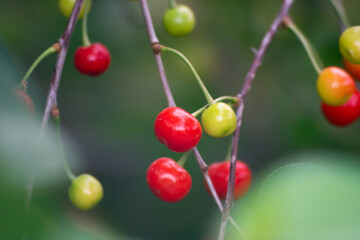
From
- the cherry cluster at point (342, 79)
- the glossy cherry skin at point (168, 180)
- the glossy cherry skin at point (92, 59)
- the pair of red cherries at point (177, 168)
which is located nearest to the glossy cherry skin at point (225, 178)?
the pair of red cherries at point (177, 168)

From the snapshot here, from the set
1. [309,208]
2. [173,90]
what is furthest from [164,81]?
[173,90]

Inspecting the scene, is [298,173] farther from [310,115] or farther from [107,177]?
[107,177]

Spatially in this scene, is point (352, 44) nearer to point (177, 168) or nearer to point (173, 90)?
point (177, 168)

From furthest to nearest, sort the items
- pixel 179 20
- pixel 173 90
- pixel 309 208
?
pixel 173 90
pixel 179 20
pixel 309 208

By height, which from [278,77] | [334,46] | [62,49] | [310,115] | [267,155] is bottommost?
[267,155]

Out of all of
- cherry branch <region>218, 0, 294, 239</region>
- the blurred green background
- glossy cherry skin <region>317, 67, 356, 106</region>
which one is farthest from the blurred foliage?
the blurred green background

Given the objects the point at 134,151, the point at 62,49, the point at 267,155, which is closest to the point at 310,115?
the point at 267,155

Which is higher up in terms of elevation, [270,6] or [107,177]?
[270,6]
